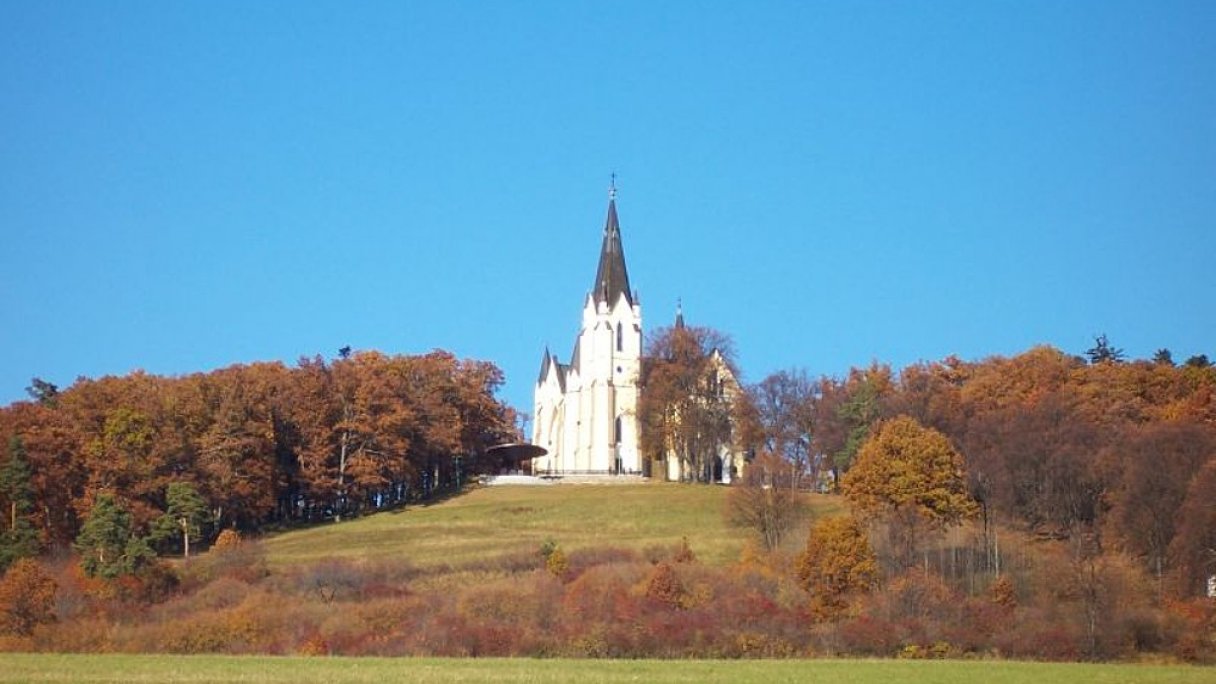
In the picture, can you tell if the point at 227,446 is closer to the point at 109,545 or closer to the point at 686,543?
the point at 109,545

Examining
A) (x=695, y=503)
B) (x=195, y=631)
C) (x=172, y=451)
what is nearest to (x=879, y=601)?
(x=195, y=631)

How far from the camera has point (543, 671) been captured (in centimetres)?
3875

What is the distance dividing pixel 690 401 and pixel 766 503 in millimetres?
31939

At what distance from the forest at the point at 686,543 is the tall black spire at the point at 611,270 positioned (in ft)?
43.2

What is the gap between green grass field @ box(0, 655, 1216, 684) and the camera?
36.1 meters

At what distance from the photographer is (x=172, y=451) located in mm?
83125

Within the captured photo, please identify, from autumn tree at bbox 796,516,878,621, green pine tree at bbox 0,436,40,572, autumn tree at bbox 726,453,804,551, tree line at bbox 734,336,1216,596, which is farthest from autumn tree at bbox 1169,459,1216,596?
green pine tree at bbox 0,436,40,572

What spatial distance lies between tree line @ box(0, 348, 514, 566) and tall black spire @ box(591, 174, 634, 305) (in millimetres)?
17872

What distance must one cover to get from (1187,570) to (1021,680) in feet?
77.3

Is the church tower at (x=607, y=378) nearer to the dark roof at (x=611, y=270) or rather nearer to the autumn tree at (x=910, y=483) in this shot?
the dark roof at (x=611, y=270)

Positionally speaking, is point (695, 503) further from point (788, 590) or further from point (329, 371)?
point (788, 590)

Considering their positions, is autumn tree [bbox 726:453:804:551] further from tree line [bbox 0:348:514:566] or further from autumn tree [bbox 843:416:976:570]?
tree line [bbox 0:348:514:566]

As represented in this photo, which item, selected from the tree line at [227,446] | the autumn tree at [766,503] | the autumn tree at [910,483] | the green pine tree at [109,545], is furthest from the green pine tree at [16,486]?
the autumn tree at [910,483]

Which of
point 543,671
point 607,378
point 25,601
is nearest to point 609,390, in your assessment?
point 607,378
